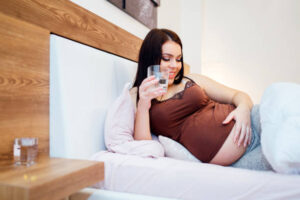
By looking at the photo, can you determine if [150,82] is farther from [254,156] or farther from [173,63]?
[254,156]

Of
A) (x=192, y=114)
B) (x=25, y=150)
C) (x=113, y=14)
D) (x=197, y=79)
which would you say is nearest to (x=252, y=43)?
(x=197, y=79)

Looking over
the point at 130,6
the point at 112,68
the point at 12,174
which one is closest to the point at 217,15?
the point at 130,6

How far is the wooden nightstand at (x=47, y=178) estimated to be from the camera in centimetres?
58

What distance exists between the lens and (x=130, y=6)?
1848mm

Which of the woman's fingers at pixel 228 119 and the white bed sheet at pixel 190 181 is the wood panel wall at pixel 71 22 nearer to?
the white bed sheet at pixel 190 181

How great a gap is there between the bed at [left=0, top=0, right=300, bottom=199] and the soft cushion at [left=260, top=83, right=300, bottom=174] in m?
0.07

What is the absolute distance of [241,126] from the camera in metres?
1.10

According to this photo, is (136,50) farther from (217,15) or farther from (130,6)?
(217,15)

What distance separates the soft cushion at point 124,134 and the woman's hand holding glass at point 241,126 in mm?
337

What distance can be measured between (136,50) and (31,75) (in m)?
0.95

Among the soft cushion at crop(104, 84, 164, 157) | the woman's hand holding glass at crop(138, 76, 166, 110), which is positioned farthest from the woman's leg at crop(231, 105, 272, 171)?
the woman's hand holding glass at crop(138, 76, 166, 110)

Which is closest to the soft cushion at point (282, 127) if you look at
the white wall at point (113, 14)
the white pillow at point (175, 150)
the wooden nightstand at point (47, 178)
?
the white pillow at point (175, 150)

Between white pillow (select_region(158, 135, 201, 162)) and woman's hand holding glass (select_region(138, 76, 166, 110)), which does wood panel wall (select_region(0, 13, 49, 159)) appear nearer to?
woman's hand holding glass (select_region(138, 76, 166, 110))

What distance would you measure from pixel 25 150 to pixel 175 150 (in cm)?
64
